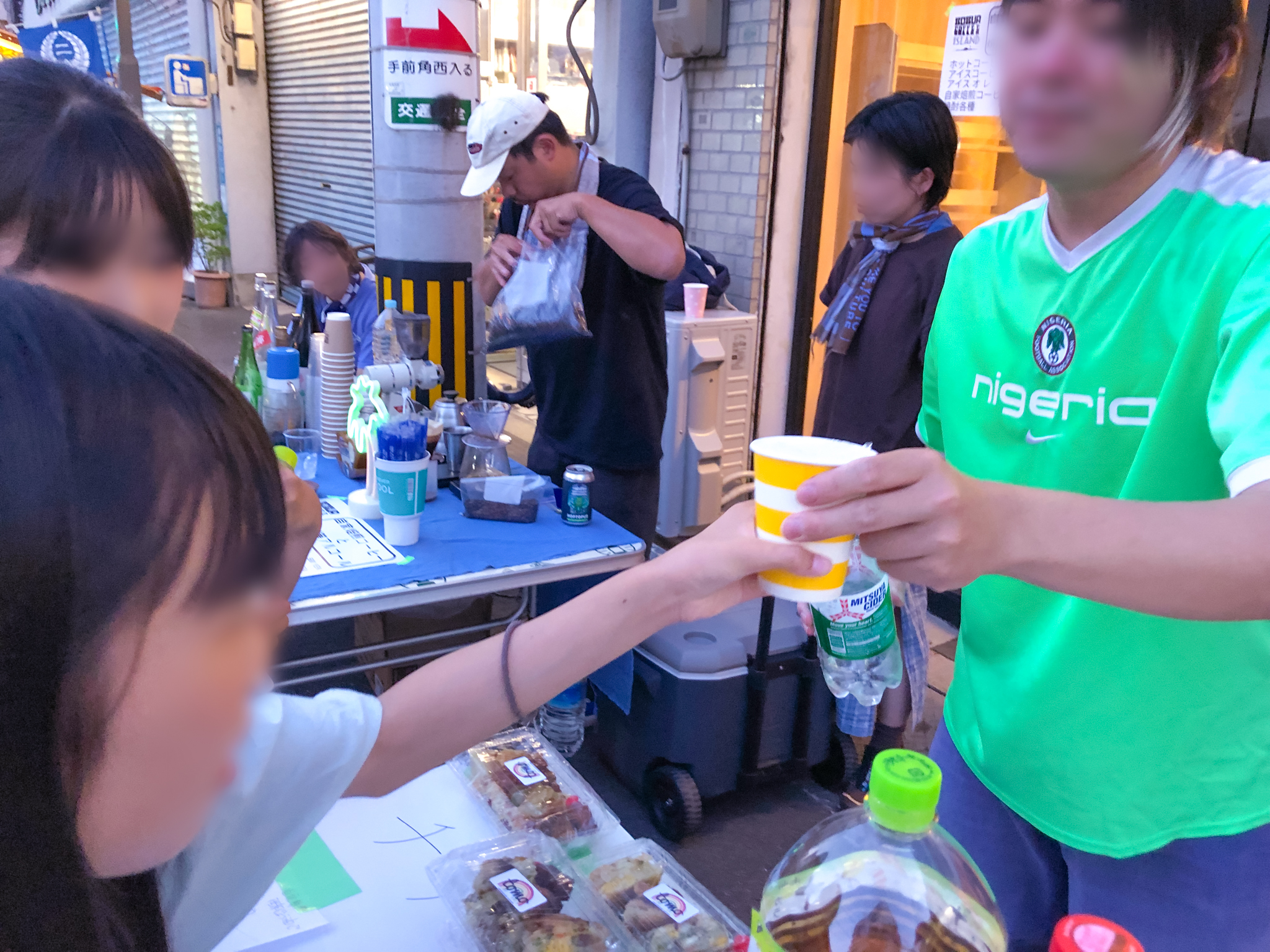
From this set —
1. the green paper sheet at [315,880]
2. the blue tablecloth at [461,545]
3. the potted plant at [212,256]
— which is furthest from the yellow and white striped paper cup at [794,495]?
the potted plant at [212,256]

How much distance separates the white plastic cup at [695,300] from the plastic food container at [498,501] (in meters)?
2.52

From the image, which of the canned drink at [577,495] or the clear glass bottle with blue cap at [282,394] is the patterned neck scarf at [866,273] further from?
the clear glass bottle with blue cap at [282,394]

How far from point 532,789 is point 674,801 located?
1.44 m

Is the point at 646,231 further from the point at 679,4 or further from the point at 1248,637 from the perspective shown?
the point at 679,4

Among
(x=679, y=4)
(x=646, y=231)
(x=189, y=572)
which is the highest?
(x=679, y=4)

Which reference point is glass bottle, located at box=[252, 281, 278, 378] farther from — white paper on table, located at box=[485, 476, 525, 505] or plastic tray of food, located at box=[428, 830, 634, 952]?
plastic tray of food, located at box=[428, 830, 634, 952]

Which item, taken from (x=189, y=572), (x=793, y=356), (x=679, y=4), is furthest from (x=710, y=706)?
(x=679, y=4)

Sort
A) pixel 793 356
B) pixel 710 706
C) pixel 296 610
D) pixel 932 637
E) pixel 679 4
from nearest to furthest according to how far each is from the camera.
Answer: pixel 296 610, pixel 710 706, pixel 932 637, pixel 679 4, pixel 793 356

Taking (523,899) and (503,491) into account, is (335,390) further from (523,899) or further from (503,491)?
(523,899)

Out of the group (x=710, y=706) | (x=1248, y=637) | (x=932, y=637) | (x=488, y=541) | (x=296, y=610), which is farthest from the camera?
(x=932, y=637)

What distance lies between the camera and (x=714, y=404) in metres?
5.23

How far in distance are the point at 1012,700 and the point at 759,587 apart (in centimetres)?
47

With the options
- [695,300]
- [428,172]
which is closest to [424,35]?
[428,172]

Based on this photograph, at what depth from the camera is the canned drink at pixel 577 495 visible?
2746mm
